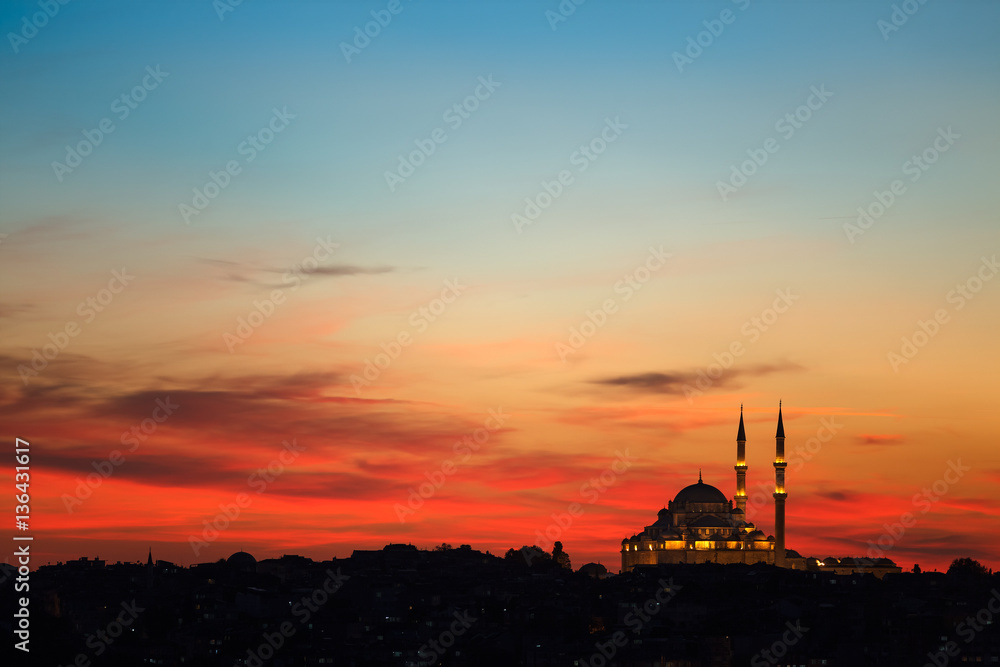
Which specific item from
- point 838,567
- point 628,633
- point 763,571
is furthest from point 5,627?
point 838,567

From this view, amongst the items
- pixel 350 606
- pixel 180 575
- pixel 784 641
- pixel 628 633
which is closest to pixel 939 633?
pixel 784 641

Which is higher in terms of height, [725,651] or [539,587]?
[539,587]

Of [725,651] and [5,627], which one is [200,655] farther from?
[725,651]

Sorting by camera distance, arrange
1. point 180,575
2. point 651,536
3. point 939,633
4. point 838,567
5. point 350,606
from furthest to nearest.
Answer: point 651,536 → point 838,567 → point 180,575 → point 350,606 → point 939,633

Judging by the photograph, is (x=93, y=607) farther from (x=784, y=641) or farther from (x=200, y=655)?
(x=784, y=641)

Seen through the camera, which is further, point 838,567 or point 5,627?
point 838,567

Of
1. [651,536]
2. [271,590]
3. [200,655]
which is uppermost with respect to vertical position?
[651,536]

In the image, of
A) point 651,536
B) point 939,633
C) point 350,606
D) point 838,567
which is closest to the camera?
point 939,633
